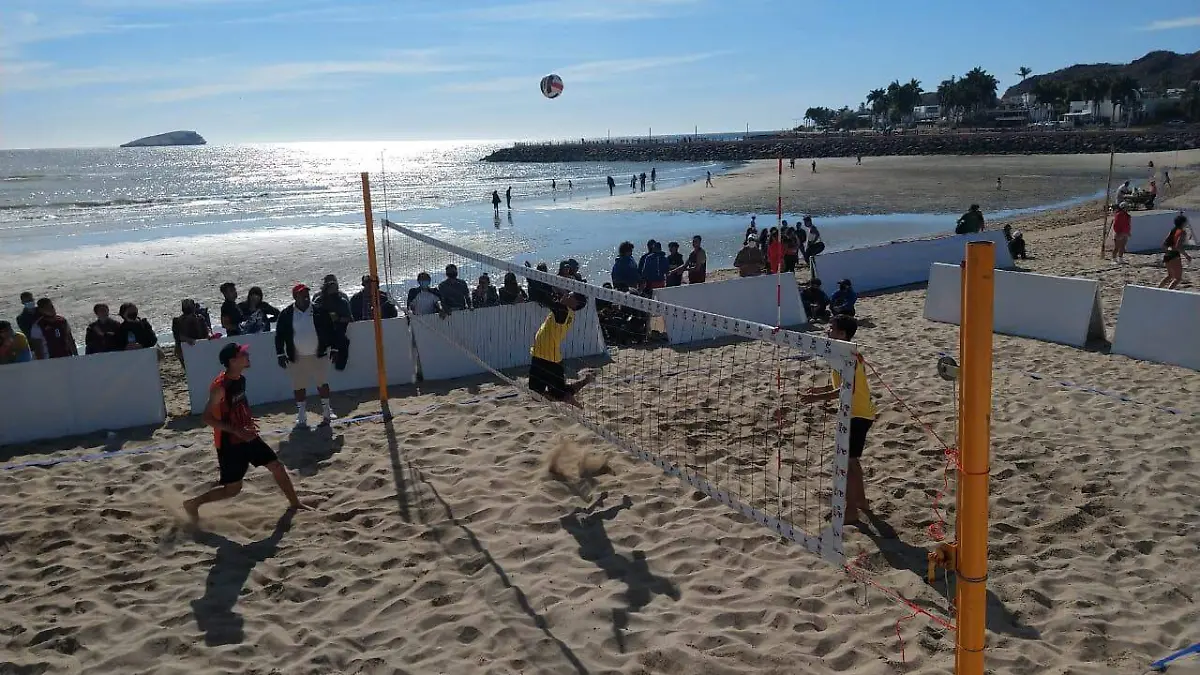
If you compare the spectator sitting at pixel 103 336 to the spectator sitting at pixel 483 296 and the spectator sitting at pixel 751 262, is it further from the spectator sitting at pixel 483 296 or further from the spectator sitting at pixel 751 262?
the spectator sitting at pixel 751 262

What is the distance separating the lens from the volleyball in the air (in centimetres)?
1373

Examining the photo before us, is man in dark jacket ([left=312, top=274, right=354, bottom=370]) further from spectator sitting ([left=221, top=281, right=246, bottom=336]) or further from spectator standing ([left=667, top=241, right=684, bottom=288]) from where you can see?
spectator standing ([left=667, top=241, right=684, bottom=288])

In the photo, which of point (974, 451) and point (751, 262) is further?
point (751, 262)

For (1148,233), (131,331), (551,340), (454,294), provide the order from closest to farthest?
(551,340), (131,331), (454,294), (1148,233)

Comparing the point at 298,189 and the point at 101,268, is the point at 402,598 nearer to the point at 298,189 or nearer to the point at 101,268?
the point at 101,268

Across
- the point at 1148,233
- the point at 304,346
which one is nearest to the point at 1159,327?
the point at 304,346

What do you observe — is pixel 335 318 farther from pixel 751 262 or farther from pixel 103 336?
pixel 751 262

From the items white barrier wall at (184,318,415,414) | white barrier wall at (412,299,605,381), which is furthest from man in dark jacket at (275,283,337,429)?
white barrier wall at (412,299,605,381)

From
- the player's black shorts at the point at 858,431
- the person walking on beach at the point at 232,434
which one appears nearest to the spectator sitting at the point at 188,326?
the person walking on beach at the point at 232,434

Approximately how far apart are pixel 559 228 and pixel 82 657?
29620mm

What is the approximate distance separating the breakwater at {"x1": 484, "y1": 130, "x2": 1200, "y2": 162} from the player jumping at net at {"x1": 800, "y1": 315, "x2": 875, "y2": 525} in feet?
198

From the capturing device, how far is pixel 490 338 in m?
10.4

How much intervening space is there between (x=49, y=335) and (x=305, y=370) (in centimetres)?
357

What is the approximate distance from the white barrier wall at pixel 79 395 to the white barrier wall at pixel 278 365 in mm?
428
